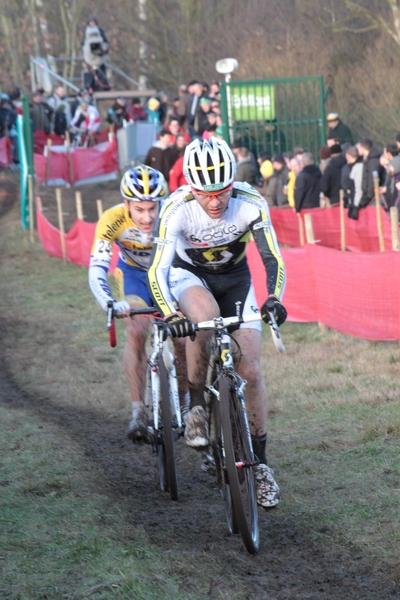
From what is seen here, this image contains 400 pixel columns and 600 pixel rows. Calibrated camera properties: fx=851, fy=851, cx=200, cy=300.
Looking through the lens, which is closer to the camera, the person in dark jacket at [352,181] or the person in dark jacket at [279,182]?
the person in dark jacket at [352,181]

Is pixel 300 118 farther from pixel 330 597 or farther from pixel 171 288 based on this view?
pixel 330 597

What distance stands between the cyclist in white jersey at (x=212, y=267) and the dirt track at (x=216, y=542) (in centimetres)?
37

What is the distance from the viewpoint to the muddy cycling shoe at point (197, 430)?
493 cm

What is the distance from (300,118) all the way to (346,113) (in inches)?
125

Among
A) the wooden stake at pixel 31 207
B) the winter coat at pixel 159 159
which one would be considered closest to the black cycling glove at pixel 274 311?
the winter coat at pixel 159 159

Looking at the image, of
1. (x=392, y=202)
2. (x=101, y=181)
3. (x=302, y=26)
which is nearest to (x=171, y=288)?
(x=392, y=202)

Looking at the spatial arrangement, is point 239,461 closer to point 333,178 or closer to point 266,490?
point 266,490

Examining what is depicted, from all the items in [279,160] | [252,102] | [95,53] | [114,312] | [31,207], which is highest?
[95,53]

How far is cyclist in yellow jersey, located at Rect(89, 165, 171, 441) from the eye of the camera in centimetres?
621

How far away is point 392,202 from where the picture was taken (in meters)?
12.0

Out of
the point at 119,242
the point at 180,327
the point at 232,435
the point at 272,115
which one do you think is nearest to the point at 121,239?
the point at 119,242

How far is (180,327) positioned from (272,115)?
50.4 feet

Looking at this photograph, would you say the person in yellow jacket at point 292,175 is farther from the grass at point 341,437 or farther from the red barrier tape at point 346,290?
the grass at point 341,437

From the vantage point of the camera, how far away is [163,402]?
537 cm
